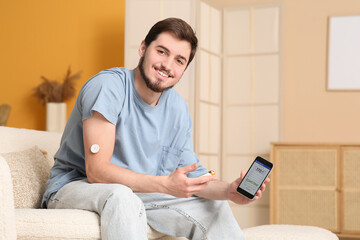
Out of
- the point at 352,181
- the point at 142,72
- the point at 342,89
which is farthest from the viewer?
the point at 342,89

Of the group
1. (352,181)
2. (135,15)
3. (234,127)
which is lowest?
(352,181)

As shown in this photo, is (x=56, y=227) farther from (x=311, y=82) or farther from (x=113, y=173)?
(x=311, y=82)

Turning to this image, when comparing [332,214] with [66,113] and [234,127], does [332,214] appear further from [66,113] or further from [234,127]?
[66,113]

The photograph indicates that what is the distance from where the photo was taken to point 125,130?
1772mm

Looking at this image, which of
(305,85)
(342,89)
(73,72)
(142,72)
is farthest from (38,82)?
(142,72)

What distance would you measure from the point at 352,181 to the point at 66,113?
106 inches

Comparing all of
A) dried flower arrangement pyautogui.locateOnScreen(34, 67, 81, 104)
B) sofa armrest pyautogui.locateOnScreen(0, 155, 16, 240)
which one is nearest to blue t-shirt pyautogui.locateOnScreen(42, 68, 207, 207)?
sofa armrest pyautogui.locateOnScreen(0, 155, 16, 240)

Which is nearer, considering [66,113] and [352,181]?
[352,181]

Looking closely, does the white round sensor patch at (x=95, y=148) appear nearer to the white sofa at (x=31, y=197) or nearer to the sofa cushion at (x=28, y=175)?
the white sofa at (x=31, y=197)

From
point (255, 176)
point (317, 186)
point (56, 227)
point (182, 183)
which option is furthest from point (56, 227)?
point (317, 186)

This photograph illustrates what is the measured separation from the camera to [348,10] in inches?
188

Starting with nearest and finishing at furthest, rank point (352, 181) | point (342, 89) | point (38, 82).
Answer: point (352, 181) < point (342, 89) < point (38, 82)

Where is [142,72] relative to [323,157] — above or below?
above

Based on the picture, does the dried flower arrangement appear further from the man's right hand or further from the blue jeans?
the man's right hand
